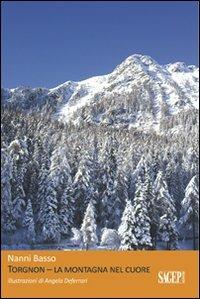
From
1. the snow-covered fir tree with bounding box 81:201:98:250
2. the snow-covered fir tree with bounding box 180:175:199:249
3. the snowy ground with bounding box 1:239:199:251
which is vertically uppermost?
the snow-covered fir tree with bounding box 180:175:199:249

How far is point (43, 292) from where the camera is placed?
26.6m

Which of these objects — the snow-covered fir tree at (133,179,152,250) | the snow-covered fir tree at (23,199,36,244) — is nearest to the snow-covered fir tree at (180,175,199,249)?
the snow-covered fir tree at (133,179,152,250)

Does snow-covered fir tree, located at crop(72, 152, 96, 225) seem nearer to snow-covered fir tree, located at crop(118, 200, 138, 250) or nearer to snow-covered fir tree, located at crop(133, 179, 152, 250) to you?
snow-covered fir tree, located at crop(133, 179, 152, 250)

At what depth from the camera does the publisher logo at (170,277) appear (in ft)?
89.0

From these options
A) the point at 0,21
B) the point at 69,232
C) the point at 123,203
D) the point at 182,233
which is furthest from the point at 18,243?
the point at 0,21

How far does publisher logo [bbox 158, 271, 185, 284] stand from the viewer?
27.1 metres

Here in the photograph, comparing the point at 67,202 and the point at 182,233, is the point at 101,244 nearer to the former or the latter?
the point at 67,202

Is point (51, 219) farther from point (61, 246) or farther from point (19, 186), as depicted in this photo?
point (19, 186)

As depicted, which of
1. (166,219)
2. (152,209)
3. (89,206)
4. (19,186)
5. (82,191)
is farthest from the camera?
(82,191)

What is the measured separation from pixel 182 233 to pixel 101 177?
16851 millimetres

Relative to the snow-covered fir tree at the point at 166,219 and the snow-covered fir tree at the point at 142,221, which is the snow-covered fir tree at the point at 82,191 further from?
the snow-covered fir tree at the point at 142,221

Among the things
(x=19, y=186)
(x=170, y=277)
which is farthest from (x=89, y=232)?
(x=170, y=277)

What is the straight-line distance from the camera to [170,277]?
27.3 m

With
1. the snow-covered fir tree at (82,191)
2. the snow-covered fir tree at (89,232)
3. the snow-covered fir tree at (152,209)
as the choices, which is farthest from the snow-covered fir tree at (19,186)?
the snow-covered fir tree at (152,209)
